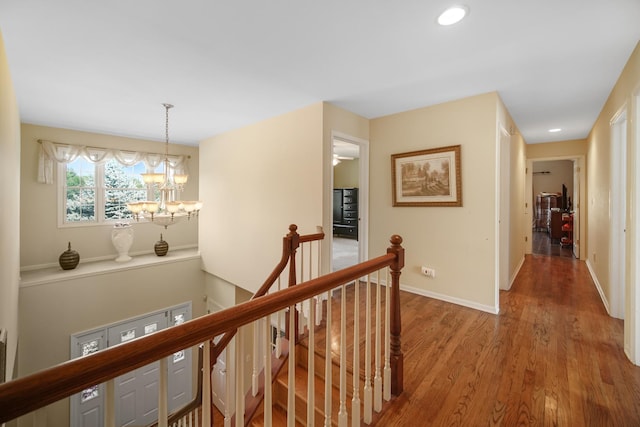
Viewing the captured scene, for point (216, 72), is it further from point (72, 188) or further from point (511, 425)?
point (72, 188)

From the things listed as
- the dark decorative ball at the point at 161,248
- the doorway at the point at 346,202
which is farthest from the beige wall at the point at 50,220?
the doorway at the point at 346,202

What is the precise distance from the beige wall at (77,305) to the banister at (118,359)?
475cm

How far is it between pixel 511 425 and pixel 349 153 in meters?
6.36

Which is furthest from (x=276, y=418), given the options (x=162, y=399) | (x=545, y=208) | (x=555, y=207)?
(x=545, y=208)

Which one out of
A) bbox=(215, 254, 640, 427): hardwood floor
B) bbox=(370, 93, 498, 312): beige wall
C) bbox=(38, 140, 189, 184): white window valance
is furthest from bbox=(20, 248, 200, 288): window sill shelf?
bbox=(370, 93, 498, 312): beige wall

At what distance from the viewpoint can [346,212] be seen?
849cm

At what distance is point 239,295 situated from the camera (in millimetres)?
4973

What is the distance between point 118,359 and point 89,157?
5487mm

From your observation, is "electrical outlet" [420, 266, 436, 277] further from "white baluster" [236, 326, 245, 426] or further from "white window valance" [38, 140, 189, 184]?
"white window valance" [38, 140, 189, 184]

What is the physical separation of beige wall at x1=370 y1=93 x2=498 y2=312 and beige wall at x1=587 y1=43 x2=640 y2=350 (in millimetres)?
937

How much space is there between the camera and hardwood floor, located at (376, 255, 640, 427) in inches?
63.9

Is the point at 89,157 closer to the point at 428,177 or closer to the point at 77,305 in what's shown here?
the point at 77,305

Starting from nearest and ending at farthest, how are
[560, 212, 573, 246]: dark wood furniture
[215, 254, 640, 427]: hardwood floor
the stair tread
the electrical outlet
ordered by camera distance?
[215, 254, 640, 427]: hardwood floor
the stair tread
the electrical outlet
[560, 212, 573, 246]: dark wood furniture

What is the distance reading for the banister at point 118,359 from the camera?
578 mm
